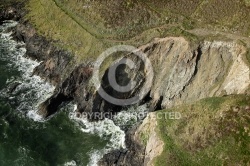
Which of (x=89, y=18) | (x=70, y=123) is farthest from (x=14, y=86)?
(x=89, y=18)

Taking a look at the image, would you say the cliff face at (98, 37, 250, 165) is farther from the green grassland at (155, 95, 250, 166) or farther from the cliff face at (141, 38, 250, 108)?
the green grassland at (155, 95, 250, 166)

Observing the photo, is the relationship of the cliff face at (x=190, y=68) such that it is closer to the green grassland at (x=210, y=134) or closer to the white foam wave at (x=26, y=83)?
the green grassland at (x=210, y=134)

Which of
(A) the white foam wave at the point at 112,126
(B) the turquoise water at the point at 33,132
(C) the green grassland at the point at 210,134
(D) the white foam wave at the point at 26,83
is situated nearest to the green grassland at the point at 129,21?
(D) the white foam wave at the point at 26,83

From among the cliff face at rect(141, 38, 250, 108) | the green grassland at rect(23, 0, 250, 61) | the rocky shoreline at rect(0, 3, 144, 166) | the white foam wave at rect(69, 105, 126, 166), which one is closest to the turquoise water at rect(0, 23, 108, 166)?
the white foam wave at rect(69, 105, 126, 166)

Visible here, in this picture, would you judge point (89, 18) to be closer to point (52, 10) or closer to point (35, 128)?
point (52, 10)

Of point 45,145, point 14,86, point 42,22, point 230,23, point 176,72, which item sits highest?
point 230,23

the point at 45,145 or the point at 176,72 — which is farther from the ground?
the point at 176,72
